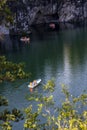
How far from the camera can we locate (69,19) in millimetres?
86812

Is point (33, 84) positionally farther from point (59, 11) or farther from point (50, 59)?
point (59, 11)

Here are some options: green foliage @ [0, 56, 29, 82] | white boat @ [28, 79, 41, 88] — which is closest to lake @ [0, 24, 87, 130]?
white boat @ [28, 79, 41, 88]

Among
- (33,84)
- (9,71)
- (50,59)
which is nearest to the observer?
(9,71)

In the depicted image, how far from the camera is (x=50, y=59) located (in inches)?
1953

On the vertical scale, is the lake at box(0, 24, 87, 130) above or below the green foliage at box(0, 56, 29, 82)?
below

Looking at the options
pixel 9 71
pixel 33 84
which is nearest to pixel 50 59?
pixel 33 84

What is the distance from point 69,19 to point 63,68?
44.3m

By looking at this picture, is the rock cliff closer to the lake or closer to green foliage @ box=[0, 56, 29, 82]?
the lake

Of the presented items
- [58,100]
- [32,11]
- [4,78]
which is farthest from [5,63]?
[32,11]

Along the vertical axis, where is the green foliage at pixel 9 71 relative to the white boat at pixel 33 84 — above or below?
above

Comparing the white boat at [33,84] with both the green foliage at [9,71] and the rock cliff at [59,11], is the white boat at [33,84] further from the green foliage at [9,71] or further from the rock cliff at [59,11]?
the rock cliff at [59,11]

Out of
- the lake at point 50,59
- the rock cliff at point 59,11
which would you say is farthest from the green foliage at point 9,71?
the rock cliff at point 59,11

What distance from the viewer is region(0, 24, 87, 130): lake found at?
35.0 metres

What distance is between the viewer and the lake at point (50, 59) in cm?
3500
